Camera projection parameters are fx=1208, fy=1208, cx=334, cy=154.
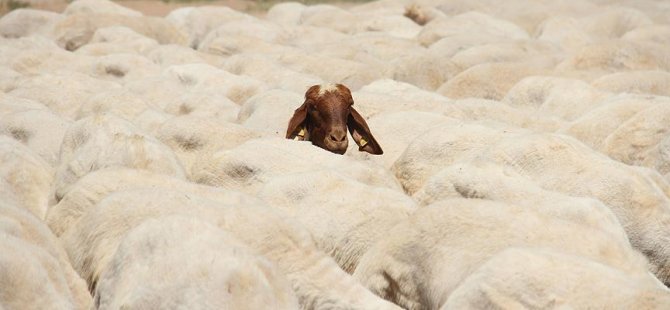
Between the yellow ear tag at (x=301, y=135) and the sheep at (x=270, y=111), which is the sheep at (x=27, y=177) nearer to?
the yellow ear tag at (x=301, y=135)

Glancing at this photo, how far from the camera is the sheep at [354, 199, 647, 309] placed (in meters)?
7.45

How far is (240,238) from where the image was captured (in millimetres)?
7574

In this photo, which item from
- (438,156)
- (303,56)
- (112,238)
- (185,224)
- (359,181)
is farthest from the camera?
(303,56)

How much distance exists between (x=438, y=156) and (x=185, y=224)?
4443 millimetres

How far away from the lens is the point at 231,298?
263 inches

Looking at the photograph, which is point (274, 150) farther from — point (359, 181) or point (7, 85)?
point (7, 85)

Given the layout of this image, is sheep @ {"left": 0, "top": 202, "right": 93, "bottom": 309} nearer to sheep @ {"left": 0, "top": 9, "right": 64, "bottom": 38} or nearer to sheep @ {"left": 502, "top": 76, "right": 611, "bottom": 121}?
sheep @ {"left": 502, "top": 76, "right": 611, "bottom": 121}

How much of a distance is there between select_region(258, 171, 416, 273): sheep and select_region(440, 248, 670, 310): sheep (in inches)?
75.4

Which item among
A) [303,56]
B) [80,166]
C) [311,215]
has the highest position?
[311,215]

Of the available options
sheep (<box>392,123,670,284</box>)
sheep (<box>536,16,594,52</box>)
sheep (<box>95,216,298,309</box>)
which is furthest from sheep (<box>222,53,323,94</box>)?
sheep (<box>95,216,298,309</box>)

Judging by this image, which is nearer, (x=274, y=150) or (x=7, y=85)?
(x=274, y=150)

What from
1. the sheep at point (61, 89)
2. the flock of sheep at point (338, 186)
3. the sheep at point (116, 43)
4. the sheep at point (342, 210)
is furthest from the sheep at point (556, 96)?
the sheep at point (116, 43)

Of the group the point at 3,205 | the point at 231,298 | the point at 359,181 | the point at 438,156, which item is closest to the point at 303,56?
the point at 438,156

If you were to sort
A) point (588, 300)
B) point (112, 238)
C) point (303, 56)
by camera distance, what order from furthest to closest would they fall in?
point (303, 56), point (112, 238), point (588, 300)
